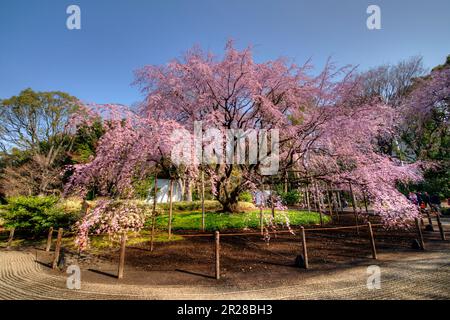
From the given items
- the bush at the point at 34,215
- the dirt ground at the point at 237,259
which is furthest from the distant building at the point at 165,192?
the dirt ground at the point at 237,259

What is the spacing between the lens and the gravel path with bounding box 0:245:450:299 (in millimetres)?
4148

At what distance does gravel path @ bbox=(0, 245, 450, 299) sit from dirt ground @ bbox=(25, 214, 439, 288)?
14.7 inches

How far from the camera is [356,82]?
28.1ft

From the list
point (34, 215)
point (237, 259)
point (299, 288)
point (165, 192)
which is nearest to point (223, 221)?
point (237, 259)

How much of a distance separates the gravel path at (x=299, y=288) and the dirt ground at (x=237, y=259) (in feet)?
1.23

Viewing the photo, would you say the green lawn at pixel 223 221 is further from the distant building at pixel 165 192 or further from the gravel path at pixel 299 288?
the distant building at pixel 165 192

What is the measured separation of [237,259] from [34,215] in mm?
10675

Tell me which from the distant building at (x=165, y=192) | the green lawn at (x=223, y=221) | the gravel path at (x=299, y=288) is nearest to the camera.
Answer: the gravel path at (x=299, y=288)

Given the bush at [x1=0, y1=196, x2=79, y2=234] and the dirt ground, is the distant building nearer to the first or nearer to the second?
the bush at [x1=0, y1=196, x2=79, y2=234]

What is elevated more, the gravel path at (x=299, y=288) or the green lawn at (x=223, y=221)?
the green lawn at (x=223, y=221)

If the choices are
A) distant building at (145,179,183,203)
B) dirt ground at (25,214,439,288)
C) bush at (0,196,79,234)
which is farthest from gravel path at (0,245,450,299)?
distant building at (145,179,183,203)

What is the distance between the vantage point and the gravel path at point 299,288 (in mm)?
4148
